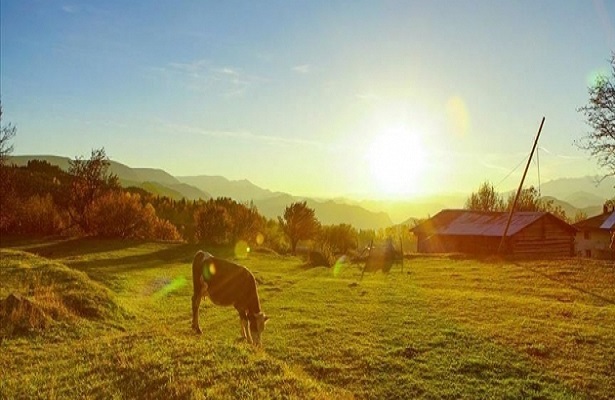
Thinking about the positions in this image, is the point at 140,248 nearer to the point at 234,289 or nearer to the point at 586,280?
the point at 234,289

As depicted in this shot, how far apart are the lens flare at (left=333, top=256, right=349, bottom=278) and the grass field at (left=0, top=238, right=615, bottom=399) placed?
628cm

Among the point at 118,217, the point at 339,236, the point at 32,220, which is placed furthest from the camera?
the point at 339,236

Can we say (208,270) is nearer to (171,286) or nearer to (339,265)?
(171,286)

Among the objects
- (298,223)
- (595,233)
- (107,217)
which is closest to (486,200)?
(595,233)

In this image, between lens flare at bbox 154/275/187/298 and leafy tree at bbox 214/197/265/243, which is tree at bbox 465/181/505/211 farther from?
lens flare at bbox 154/275/187/298

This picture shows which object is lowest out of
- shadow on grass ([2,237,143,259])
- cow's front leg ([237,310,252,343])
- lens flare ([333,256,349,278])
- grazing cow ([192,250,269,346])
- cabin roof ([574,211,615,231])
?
shadow on grass ([2,237,143,259])

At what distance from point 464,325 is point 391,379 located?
19.5 ft

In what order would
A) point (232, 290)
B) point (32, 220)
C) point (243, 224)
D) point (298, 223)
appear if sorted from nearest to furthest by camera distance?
1. point (232, 290)
2. point (32, 220)
3. point (243, 224)
4. point (298, 223)

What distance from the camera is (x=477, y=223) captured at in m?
52.6

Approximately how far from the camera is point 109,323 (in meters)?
15.4

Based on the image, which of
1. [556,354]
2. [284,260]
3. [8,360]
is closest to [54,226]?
[284,260]

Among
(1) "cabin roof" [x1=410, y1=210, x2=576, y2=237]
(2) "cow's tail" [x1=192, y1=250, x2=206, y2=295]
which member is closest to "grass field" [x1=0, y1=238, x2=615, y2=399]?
(2) "cow's tail" [x1=192, y1=250, x2=206, y2=295]

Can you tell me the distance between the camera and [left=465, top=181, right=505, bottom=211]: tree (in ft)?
308

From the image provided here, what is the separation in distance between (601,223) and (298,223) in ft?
152
